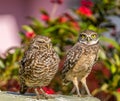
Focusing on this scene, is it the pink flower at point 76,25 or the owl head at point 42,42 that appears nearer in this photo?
the owl head at point 42,42

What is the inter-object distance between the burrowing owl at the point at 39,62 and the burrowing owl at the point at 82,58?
0.63m

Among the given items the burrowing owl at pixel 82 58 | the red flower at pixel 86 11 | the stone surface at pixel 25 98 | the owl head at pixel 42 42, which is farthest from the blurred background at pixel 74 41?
the owl head at pixel 42 42

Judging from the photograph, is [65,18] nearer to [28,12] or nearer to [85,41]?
[85,41]

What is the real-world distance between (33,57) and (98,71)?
7.88 ft

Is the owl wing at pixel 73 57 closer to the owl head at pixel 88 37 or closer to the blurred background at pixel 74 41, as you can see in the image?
the owl head at pixel 88 37

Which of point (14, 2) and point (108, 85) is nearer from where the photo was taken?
point (108, 85)

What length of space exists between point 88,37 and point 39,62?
79 cm

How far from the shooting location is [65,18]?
10102 millimetres

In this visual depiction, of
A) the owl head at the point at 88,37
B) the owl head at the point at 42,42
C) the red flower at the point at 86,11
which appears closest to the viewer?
the owl head at the point at 42,42

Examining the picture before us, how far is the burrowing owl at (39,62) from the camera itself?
6.21 metres

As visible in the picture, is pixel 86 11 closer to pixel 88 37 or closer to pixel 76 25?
pixel 76 25

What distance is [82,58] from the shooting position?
6938mm

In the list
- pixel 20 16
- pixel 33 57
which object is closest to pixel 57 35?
pixel 33 57

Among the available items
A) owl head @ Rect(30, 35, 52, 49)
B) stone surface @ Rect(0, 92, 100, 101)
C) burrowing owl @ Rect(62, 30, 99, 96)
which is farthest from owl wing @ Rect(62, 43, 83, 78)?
owl head @ Rect(30, 35, 52, 49)
